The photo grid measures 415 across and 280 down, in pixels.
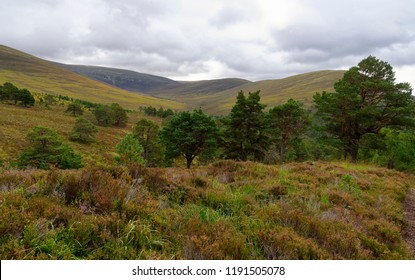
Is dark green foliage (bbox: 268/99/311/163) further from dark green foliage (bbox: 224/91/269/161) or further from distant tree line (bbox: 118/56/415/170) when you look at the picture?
dark green foliage (bbox: 224/91/269/161)

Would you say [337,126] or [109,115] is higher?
[337,126]

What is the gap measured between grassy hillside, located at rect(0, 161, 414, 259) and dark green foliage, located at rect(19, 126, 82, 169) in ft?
81.9

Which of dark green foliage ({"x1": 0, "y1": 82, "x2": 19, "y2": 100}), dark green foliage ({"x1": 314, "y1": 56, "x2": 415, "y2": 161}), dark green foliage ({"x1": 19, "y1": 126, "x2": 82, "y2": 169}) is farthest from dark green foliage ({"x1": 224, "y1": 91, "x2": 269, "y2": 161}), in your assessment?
dark green foliage ({"x1": 0, "y1": 82, "x2": 19, "y2": 100})

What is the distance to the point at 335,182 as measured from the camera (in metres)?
9.98

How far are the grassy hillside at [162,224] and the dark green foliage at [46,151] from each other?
25.0m

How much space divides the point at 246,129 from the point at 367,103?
12918 millimetres

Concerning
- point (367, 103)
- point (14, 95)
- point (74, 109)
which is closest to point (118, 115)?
point (74, 109)

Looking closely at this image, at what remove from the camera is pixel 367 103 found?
25.4 meters

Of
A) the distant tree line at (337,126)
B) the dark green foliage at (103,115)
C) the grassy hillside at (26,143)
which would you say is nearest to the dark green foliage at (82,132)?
the grassy hillside at (26,143)

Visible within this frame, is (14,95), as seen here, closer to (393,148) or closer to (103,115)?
(103,115)

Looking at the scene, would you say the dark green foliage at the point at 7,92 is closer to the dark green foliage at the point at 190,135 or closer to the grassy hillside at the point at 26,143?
the grassy hillside at the point at 26,143

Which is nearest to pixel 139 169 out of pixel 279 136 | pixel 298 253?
pixel 298 253

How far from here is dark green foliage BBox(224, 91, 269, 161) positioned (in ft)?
107
